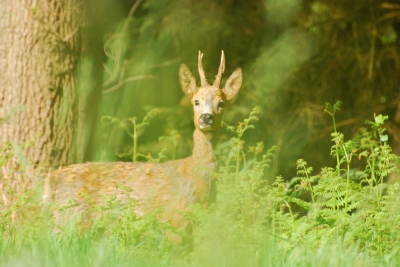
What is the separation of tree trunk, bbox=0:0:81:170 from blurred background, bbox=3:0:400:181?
1442 mm

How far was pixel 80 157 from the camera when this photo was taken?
662cm

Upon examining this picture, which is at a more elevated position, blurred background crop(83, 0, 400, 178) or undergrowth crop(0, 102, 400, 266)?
blurred background crop(83, 0, 400, 178)

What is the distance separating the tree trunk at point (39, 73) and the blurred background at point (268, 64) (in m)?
1.44

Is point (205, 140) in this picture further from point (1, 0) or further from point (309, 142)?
point (309, 142)

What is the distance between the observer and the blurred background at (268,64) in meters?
8.40

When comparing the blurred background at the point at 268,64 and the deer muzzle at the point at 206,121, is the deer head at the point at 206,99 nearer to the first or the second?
the deer muzzle at the point at 206,121

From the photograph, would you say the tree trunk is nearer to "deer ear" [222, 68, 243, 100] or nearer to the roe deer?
the roe deer

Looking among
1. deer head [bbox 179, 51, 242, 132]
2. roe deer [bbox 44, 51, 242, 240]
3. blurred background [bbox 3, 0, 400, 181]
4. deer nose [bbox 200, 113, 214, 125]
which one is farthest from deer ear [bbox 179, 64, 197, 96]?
blurred background [bbox 3, 0, 400, 181]

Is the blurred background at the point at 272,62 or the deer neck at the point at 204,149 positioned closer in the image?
the deer neck at the point at 204,149

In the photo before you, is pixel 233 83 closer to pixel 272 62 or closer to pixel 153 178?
pixel 153 178

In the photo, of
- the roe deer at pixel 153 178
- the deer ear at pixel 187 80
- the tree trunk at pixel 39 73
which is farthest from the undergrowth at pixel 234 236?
the deer ear at pixel 187 80

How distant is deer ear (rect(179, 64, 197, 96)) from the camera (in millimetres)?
6707

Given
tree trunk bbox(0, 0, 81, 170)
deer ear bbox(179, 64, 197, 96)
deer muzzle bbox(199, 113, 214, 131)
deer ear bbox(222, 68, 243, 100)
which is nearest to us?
deer muzzle bbox(199, 113, 214, 131)

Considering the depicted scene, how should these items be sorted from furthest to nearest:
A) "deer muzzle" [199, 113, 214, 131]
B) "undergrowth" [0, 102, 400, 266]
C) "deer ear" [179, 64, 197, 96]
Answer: "deer ear" [179, 64, 197, 96], "deer muzzle" [199, 113, 214, 131], "undergrowth" [0, 102, 400, 266]
